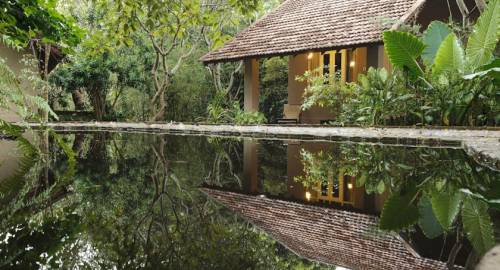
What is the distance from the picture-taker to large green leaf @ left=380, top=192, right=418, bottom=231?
230 cm

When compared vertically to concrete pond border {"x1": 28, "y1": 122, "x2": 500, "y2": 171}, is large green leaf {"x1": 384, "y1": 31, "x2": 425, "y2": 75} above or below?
above

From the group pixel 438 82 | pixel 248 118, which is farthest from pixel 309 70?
pixel 438 82

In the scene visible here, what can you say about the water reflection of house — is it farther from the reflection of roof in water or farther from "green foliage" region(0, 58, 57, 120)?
"green foliage" region(0, 58, 57, 120)

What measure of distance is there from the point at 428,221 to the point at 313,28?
11.9m

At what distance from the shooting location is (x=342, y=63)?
1441cm

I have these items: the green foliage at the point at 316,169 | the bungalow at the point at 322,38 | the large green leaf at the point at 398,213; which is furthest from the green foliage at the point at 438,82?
the large green leaf at the point at 398,213

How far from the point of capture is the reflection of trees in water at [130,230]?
5.37 feet

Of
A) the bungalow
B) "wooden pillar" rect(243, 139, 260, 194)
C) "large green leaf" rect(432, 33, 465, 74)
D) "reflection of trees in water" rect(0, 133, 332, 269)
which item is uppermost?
the bungalow

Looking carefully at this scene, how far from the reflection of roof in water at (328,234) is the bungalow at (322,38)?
8586mm

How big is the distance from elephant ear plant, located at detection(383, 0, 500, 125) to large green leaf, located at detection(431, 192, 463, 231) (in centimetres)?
524

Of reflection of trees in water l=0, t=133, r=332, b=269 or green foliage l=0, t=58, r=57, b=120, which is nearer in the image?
reflection of trees in water l=0, t=133, r=332, b=269

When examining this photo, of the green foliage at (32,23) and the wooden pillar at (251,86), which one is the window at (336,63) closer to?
the wooden pillar at (251,86)

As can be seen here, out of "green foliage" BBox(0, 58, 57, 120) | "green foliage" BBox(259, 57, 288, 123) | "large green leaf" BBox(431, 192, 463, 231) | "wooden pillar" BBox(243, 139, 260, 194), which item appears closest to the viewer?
"large green leaf" BBox(431, 192, 463, 231)

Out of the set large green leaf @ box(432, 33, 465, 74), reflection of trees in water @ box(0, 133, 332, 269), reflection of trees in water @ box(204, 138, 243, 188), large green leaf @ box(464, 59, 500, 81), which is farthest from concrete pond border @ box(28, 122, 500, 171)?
reflection of trees in water @ box(0, 133, 332, 269)
